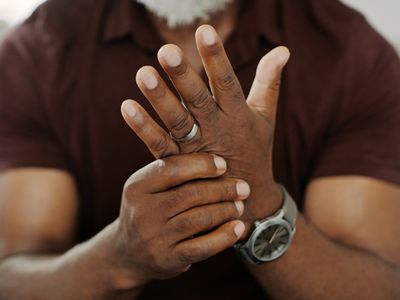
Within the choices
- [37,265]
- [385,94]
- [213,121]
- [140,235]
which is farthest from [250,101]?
[37,265]

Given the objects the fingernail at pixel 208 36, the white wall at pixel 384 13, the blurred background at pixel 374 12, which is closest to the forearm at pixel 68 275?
the fingernail at pixel 208 36

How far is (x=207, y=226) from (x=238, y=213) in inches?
1.7

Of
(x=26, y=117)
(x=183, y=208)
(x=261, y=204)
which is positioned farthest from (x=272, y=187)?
(x=26, y=117)

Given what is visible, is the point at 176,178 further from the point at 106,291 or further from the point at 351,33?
the point at 351,33

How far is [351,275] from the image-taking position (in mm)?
785

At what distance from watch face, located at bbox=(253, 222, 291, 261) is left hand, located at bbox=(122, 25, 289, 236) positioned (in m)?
0.02

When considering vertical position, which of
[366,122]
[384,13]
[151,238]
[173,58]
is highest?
[173,58]

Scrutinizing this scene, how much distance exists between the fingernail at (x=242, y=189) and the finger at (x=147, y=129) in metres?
0.09

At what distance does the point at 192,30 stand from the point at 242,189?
404 mm

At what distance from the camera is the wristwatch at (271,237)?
27.8 inches

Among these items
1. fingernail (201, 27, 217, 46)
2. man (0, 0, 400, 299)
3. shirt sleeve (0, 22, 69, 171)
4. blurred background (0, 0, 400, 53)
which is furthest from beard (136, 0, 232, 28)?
blurred background (0, 0, 400, 53)

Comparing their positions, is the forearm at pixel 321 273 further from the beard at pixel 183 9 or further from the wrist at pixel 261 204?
the beard at pixel 183 9

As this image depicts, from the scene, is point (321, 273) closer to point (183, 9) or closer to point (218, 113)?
point (218, 113)

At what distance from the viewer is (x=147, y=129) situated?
1.98 ft
